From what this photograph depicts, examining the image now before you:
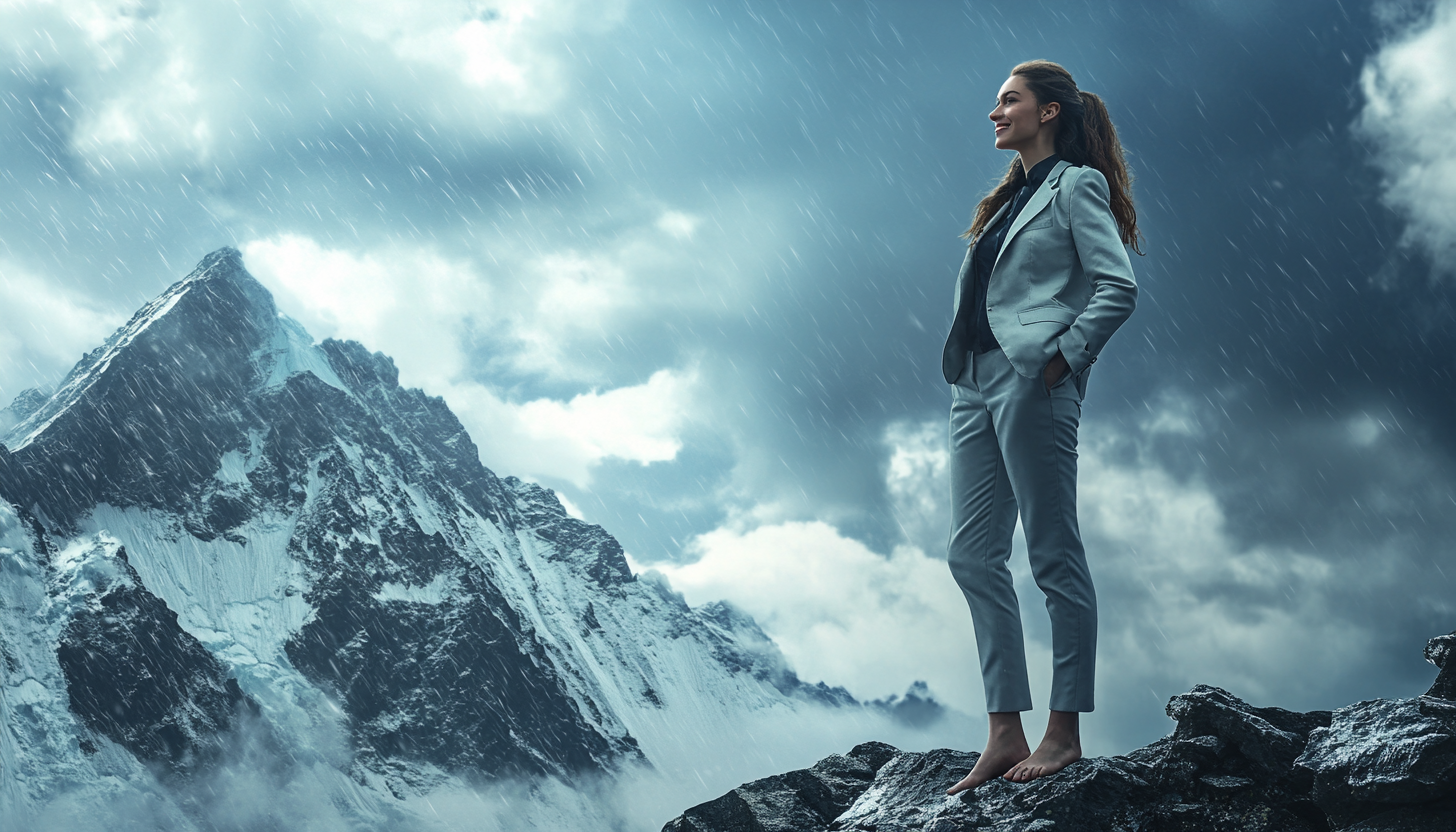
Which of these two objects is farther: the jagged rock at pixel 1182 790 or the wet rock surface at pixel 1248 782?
the jagged rock at pixel 1182 790

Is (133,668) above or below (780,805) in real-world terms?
above

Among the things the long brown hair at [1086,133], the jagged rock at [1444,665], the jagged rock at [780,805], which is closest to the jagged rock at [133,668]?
the jagged rock at [780,805]

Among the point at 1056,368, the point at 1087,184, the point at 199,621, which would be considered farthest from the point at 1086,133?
the point at 199,621

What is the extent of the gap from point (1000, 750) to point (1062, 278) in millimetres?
1909

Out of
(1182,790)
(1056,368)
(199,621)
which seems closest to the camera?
(1056,368)

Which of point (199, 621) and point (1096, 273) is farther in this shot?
point (199, 621)

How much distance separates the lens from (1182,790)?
3420 mm

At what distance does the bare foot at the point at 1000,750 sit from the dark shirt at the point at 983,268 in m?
1.51

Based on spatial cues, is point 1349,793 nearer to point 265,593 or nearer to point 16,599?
point 16,599

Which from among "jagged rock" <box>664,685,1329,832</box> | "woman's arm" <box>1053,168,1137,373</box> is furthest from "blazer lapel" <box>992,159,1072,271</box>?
"jagged rock" <box>664,685,1329,832</box>

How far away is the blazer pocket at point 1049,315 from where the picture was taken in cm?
336

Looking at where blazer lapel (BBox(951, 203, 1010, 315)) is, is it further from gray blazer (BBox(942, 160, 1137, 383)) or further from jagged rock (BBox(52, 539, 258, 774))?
jagged rock (BBox(52, 539, 258, 774))

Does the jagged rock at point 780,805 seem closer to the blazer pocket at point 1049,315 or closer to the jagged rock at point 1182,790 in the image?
the jagged rock at point 1182,790

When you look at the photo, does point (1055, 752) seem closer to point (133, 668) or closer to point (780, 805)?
point (780, 805)
